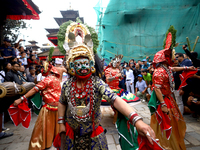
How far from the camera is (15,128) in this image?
4.67 metres

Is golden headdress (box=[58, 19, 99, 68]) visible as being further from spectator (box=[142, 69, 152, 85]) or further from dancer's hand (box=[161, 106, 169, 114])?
spectator (box=[142, 69, 152, 85])

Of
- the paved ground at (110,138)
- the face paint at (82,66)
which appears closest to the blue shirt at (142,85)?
the paved ground at (110,138)

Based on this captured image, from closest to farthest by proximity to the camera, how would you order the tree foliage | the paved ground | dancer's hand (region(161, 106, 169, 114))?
dancer's hand (region(161, 106, 169, 114))
the paved ground
the tree foliage

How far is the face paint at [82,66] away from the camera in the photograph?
1681 millimetres

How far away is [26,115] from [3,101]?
1.92 ft

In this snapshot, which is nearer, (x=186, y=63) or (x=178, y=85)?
(x=186, y=63)

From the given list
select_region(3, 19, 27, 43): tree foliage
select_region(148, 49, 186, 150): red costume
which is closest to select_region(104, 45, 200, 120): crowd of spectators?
select_region(148, 49, 186, 150): red costume

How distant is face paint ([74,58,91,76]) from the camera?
1681mm

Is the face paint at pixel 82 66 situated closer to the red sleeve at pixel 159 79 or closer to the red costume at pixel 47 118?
the red costume at pixel 47 118

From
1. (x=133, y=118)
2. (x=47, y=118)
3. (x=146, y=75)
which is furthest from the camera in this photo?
(x=146, y=75)

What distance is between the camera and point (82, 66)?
1.68 meters

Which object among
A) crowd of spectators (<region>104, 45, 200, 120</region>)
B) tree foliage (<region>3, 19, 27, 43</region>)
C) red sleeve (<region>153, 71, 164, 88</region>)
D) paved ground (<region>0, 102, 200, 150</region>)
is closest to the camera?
red sleeve (<region>153, 71, 164, 88</region>)

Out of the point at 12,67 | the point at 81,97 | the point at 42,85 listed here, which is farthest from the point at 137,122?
the point at 12,67

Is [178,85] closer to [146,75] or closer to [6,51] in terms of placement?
[146,75]
